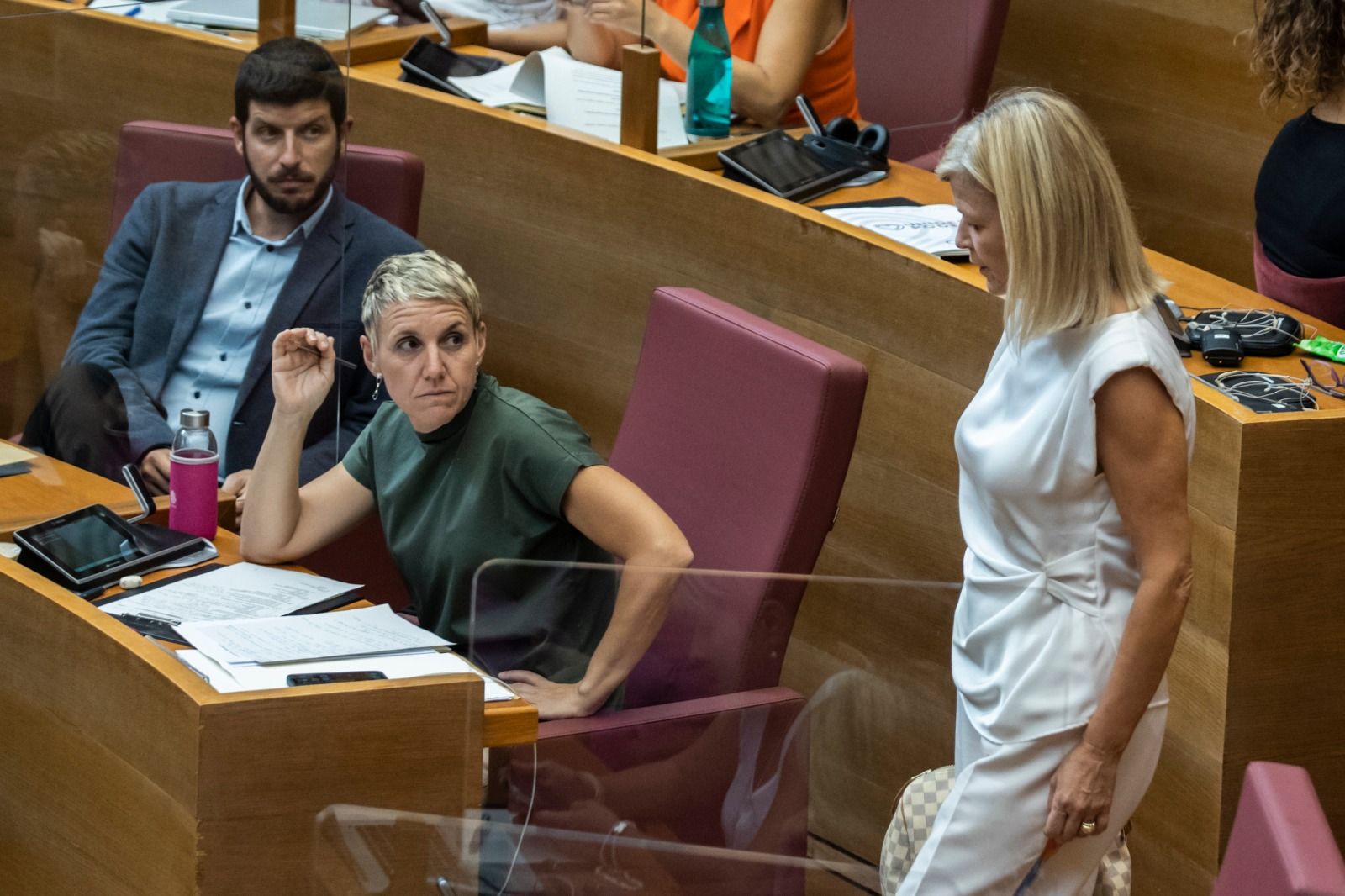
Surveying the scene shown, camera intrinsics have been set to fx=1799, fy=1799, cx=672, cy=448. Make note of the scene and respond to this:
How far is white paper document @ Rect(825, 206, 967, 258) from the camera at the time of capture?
260 centimetres

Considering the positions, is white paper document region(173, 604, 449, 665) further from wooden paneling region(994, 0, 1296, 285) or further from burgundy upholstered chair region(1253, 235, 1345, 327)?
wooden paneling region(994, 0, 1296, 285)

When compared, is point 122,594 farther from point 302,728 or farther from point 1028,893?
point 1028,893

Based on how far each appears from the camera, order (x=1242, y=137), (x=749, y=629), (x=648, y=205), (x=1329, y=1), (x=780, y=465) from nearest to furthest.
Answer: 1. (x=749, y=629)
2. (x=780, y=465)
3. (x=1329, y=1)
4. (x=648, y=205)
5. (x=1242, y=137)

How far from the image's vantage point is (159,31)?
2416 millimetres

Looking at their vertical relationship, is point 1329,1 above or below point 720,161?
above

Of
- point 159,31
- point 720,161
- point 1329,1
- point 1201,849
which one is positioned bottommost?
point 1201,849

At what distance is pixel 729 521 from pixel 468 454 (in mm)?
333

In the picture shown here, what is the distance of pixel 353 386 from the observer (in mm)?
2494

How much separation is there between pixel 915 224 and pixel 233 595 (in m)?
1.16

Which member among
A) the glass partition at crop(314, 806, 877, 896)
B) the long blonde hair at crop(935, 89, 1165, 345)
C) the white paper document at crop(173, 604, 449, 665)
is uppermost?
the long blonde hair at crop(935, 89, 1165, 345)

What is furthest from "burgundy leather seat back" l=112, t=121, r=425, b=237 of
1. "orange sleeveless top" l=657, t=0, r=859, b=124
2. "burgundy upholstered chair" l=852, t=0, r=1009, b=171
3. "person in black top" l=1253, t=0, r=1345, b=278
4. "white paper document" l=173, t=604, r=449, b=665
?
"burgundy upholstered chair" l=852, t=0, r=1009, b=171

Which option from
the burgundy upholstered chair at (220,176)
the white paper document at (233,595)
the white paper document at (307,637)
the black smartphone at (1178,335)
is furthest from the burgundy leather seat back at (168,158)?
the black smartphone at (1178,335)

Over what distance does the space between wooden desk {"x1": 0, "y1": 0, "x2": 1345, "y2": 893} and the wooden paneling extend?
115 centimetres

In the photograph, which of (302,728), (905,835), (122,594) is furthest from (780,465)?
(122,594)
